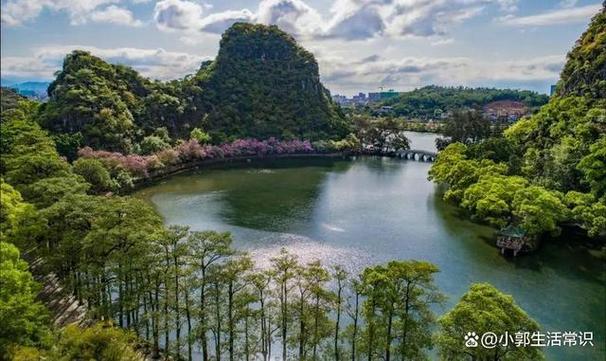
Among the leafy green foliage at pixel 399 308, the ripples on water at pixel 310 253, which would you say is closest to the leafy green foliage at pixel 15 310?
the leafy green foliage at pixel 399 308

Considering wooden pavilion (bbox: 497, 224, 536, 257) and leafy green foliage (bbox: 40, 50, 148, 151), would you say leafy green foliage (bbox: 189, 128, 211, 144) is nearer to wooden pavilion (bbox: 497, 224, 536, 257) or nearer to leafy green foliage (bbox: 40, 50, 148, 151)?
leafy green foliage (bbox: 40, 50, 148, 151)

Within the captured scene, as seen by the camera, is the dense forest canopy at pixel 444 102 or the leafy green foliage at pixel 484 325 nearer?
the leafy green foliage at pixel 484 325

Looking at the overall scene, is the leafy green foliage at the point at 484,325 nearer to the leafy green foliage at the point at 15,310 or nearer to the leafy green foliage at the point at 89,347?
the leafy green foliage at the point at 89,347

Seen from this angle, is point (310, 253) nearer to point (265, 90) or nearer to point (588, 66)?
point (588, 66)

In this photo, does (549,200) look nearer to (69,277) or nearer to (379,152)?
(69,277)

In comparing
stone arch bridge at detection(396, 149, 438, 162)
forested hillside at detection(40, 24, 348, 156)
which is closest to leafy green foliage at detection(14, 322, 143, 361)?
forested hillside at detection(40, 24, 348, 156)

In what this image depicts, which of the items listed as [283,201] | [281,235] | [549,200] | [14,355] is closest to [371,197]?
[283,201]

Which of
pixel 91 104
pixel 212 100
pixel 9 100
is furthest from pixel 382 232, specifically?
pixel 9 100
